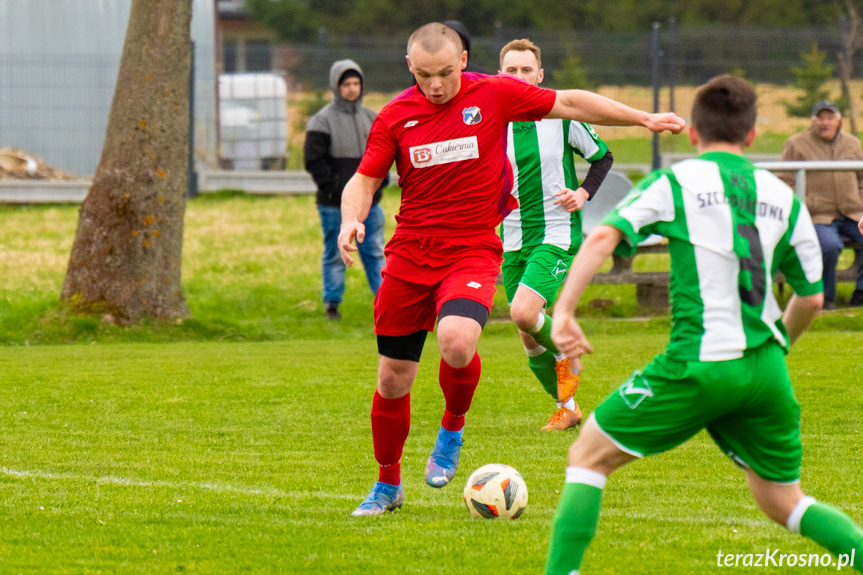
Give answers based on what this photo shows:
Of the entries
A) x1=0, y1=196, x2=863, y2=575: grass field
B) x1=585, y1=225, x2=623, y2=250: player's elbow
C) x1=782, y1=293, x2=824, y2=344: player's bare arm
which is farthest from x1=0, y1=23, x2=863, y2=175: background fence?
x1=585, y1=225, x2=623, y2=250: player's elbow

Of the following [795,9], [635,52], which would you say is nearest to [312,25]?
[795,9]

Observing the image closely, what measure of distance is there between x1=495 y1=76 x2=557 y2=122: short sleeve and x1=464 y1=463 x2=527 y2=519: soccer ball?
5.27ft

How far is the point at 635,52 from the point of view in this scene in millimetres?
19875

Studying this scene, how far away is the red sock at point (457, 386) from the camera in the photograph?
5.30 meters

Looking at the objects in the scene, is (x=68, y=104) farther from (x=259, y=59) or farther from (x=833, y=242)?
(x=833, y=242)

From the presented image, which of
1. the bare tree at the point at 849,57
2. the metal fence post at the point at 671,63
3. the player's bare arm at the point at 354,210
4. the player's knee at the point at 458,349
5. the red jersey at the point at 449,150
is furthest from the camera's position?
the bare tree at the point at 849,57

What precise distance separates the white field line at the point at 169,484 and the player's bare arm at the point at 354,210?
1.27m

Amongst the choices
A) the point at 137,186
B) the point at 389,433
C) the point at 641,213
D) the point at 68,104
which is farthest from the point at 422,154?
the point at 68,104

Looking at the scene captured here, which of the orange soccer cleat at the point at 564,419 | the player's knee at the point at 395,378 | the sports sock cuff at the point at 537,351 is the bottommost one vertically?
the orange soccer cleat at the point at 564,419

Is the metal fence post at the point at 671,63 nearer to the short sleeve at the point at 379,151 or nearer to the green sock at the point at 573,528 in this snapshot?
the short sleeve at the point at 379,151

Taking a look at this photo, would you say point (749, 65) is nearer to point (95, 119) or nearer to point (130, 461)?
point (95, 119)

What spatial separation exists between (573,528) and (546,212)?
3.74 metres

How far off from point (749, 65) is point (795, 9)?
1661 centimetres

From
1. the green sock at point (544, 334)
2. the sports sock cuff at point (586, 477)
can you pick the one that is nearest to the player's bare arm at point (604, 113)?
the sports sock cuff at point (586, 477)
